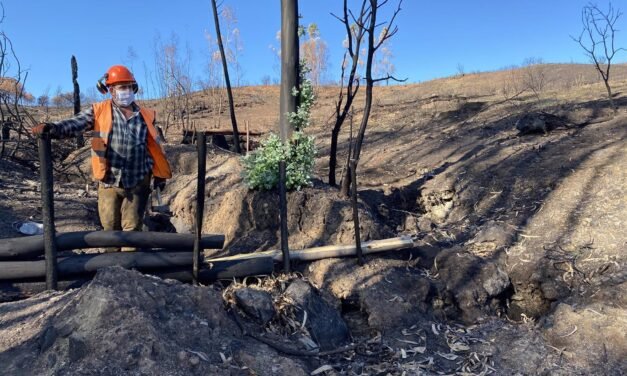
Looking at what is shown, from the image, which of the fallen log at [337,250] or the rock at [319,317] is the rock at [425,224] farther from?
the rock at [319,317]

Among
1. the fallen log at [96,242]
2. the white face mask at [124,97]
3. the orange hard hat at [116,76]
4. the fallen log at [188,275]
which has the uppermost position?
the orange hard hat at [116,76]

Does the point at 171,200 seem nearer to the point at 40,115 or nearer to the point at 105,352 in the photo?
the point at 105,352

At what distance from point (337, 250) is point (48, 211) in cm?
249

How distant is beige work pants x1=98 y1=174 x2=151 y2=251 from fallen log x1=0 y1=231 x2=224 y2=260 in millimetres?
276

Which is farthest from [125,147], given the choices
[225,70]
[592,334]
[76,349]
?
[225,70]

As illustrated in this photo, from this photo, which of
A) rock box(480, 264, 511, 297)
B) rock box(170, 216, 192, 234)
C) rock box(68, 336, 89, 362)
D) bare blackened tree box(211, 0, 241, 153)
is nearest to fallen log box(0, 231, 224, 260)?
rock box(68, 336, 89, 362)

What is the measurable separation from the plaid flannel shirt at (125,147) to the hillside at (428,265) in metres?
1.10

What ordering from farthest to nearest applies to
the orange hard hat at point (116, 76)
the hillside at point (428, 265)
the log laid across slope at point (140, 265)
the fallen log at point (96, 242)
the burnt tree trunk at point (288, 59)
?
the burnt tree trunk at point (288, 59), the orange hard hat at point (116, 76), the fallen log at point (96, 242), the log laid across slope at point (140, 265), the hillside at point (428, 265)

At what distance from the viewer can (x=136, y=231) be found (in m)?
4.20

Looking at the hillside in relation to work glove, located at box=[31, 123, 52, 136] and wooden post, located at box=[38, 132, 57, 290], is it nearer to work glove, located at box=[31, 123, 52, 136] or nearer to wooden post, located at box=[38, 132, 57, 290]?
wooden post, located at box=[38, 132, 57, 290]

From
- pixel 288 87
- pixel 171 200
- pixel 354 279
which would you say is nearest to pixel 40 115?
pixel 171 200

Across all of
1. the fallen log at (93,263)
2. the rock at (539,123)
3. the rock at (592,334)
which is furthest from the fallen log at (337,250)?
the rock at (539,123)

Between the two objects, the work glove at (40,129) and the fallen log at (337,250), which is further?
the fallen log at (337,250)

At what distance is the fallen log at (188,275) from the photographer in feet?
12.2
